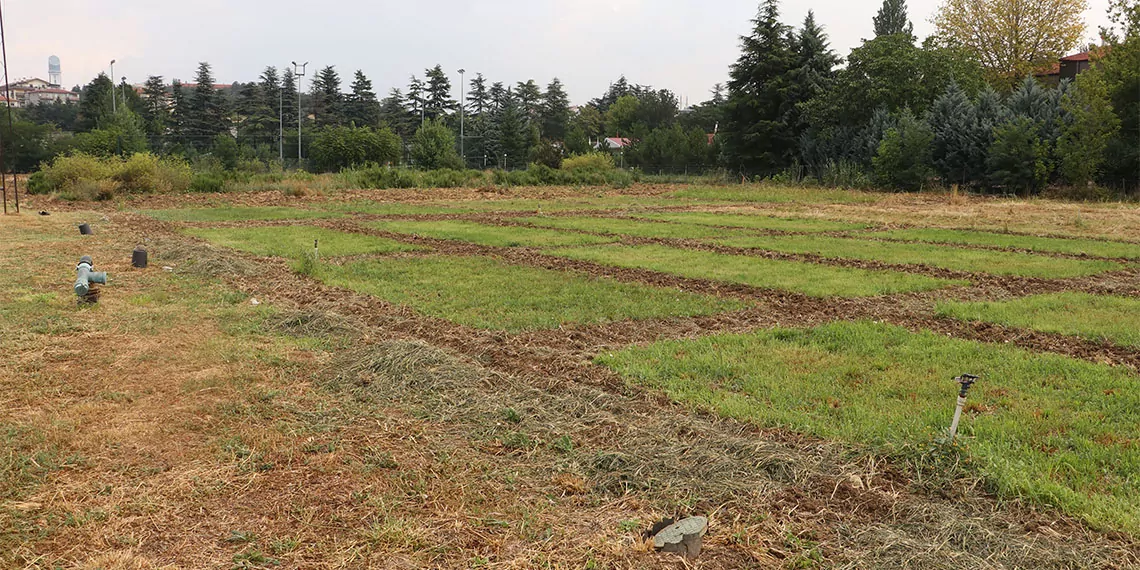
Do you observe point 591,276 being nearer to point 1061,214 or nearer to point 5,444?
point 5,444

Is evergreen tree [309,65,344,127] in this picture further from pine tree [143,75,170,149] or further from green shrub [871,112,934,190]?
green shrub [871,112,934,190]

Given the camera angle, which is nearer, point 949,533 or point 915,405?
point 949,533

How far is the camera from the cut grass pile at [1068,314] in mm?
7883

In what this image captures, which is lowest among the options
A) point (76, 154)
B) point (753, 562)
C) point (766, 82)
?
point (753, 562)

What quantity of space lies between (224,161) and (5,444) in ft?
172

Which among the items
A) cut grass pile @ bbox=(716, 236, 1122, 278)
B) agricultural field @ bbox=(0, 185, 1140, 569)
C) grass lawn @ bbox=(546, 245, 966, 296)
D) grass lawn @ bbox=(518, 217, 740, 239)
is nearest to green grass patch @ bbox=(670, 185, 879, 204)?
grass lawn @ bbox=(518, 217, 740, 239)

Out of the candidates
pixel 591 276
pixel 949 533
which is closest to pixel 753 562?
pixel 949 533

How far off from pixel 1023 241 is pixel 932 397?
539 inches

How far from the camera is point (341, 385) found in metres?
5.91

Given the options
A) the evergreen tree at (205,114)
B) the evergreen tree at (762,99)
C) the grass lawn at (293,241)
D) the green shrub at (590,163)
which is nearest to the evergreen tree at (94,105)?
the evergreen tree at (205,114)

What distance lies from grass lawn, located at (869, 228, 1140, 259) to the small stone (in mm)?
14196

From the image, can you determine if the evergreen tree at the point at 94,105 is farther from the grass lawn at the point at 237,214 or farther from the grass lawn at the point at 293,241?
the grass lawn at the point at 293,241

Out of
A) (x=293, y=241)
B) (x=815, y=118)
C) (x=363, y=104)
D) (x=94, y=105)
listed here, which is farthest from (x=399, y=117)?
(x=293, y=241)

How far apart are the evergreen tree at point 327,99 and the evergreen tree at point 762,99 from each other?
41.0m
